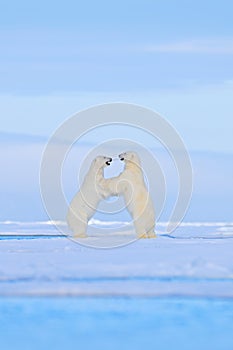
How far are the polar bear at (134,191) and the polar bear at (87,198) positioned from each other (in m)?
0.12

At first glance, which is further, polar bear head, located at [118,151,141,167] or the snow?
polar bear head, located at [118,151,141,167]

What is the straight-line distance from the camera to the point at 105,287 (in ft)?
19.9

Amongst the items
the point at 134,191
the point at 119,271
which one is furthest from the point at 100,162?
the point at 119,271

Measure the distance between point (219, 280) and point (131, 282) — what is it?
70 cm

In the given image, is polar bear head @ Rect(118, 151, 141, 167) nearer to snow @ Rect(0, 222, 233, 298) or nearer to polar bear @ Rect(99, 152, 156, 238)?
polar bear @ Rect(99, 152, 156, 238)

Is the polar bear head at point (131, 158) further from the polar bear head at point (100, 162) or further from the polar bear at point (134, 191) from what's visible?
the polar bear head at point (100, 162)

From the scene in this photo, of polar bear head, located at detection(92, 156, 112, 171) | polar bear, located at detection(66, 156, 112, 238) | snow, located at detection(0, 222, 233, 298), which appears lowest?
snow, located at detection(0, 222, 233, 298)

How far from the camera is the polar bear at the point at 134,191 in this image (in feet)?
35.1

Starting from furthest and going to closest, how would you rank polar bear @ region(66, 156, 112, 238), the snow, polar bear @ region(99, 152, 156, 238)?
polar bear @ region(66, 156, 112, 238) < polar bear @ region(99, 152, 156, 238) < the snow

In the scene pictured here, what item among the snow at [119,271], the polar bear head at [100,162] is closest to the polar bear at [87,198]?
the polar bear head at [100,162]

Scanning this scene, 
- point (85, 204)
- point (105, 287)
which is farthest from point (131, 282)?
point (85, 204)

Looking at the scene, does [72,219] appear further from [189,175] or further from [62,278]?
[62,278]

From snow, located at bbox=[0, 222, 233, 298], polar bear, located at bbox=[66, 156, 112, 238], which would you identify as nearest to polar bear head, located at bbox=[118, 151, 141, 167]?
polar bear, located at bbox=[66, 156, 112, 238]

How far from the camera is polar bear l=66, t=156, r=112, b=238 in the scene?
35.5ft
